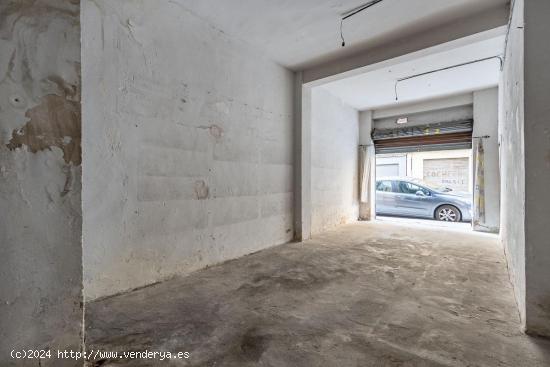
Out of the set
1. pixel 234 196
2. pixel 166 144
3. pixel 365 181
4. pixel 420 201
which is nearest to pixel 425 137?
pixel 365 181

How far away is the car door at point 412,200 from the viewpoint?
671cm

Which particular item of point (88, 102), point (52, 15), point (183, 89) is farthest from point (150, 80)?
point (52, 15)

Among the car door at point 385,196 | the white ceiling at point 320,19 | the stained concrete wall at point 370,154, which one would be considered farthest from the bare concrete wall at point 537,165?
the car door at point 385,196

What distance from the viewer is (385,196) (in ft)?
24.2

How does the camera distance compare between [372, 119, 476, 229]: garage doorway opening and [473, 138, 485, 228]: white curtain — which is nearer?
[473, 138, 485, 228]: white curtain

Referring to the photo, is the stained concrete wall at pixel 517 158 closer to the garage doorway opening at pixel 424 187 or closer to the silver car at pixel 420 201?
the garage doorway opening at pixel 424 187

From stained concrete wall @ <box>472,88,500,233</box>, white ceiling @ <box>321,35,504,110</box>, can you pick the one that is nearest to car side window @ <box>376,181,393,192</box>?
white ceiling @ <box>321,35,504,110</box>

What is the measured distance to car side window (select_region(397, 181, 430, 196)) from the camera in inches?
268

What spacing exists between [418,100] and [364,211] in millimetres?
2780

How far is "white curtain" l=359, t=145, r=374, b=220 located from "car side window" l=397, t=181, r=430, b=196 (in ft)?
4.23

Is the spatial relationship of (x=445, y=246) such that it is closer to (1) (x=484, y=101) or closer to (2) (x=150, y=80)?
(1) (x=484, y=101)

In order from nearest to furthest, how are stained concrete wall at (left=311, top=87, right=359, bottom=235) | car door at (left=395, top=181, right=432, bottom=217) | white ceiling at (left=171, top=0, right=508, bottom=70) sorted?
white ceiling at (left=171, top=0, right=508, bottom=70) < stained concrete wall at (left=311, top=87, right=359, bottom=235) < car door at (left=395, top=181, right=432, bottom=217)

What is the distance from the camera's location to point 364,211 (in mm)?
Result: 6449

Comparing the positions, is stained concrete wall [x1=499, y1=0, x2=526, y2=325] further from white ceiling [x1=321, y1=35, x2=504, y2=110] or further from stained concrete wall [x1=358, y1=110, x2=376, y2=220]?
stained concrete wall [x1=358, y1=110, x2=376, y2=220]
